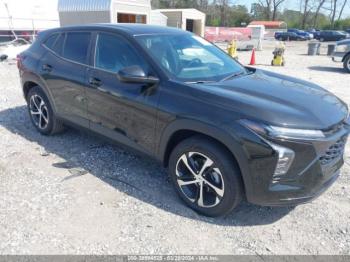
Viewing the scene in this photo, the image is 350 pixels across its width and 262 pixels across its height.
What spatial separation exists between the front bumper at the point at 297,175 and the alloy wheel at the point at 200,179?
1.11ft

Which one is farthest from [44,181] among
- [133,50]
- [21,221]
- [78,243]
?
[133,50]

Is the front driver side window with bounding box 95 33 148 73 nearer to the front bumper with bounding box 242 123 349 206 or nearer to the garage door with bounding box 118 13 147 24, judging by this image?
the front bumper with bounding box 242 123 349 206

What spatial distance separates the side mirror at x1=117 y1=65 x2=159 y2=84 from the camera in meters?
3.14

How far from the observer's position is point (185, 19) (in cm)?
2916

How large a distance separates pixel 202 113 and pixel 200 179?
0.66 metres

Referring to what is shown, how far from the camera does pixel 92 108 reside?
3.97m

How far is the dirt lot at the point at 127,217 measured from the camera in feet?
9.12

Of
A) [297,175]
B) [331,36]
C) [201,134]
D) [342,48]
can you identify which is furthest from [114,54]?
[331,36]

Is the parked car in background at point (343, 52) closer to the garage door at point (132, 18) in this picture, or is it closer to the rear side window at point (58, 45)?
the rear side window at point (58, 45)

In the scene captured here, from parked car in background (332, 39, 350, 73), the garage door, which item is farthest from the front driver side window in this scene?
the garage door

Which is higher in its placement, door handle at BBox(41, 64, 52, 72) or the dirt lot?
door handle at BBox(41, 64, 52, 72)

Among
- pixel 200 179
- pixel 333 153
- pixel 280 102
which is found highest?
pixel 280 102

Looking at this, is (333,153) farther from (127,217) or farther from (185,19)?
(185,19)

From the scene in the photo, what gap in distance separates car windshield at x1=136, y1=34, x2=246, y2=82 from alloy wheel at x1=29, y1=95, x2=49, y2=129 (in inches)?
86.7
